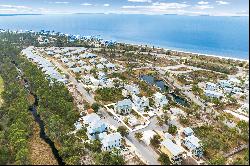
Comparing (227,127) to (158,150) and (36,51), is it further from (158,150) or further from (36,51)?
(36,51)

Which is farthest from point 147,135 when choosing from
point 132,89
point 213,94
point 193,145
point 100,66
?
point 100,66

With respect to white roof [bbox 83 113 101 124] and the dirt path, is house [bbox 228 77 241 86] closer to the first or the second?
white roof [bbox 83 113 101 124]

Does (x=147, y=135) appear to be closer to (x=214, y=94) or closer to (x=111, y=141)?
(x=111, y=141)

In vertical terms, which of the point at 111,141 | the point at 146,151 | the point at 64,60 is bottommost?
the point at 146,151

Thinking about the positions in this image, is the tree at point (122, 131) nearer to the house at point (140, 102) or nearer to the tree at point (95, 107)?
the tree at point (95, 107)

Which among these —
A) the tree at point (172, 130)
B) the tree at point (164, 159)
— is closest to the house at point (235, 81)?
the tree at point (172, 130)

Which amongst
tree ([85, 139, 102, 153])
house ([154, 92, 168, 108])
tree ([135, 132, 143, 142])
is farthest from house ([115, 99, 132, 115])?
tree ([85, 139, 102, 153])
